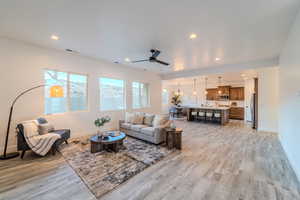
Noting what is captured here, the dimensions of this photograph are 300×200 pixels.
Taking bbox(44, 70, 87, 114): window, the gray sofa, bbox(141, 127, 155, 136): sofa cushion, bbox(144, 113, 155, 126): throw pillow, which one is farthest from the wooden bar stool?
bbox(44, 70, 87, 114): window

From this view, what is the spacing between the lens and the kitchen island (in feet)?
22.6

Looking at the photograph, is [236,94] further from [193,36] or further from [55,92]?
[55,92]

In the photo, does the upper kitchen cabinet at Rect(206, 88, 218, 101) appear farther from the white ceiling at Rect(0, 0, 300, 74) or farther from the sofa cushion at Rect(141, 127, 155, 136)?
the sofa cushion at Rect(141, 127, 155, 136)

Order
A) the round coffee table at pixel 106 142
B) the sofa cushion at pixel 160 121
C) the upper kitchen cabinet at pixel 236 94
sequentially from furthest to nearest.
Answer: the upper kitchen cabinet at pixel 236 94 → the sofa cushion at pixel 160 121 → the round coffee table at pixel 106 142

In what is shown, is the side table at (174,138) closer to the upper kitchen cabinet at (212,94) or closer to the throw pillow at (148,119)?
the throw pillow at (148,119)

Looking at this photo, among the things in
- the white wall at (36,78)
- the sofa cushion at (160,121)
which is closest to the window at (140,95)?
the white wall at (36,78)

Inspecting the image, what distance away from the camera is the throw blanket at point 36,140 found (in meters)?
2.96

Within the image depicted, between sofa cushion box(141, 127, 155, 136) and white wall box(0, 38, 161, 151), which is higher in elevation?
white wall box(0, 38, 161, 151)

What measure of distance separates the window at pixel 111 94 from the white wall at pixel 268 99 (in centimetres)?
627

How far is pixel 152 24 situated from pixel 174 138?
3.00 m

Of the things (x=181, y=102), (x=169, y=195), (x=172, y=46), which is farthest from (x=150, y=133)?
(x=181, y=102)

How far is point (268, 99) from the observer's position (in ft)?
17.8

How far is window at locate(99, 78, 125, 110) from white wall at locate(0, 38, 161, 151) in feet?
0.91

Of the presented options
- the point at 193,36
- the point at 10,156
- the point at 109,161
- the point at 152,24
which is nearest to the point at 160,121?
the point at 109,161
